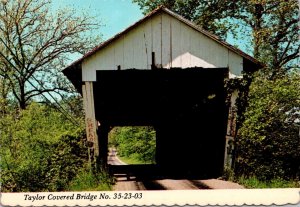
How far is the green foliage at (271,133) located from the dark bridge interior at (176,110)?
5.43 feet

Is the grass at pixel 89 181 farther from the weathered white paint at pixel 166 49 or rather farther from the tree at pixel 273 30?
the tree at pixel 273 30

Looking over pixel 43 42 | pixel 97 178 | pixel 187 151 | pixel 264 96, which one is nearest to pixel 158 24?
pixel 264 96

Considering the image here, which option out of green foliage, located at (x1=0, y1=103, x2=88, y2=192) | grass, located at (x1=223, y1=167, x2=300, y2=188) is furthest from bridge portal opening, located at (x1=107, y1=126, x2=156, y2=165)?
grass, located at (x1=223, y1=167, x2=300, y2=188)

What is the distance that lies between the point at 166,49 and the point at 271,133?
12.8 ft

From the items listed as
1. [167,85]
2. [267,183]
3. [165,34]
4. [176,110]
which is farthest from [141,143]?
[267,183]

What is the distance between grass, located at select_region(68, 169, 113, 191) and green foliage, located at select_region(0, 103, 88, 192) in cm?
80

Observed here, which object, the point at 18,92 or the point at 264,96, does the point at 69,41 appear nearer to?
the point at 18,92

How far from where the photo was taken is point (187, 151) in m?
17.3

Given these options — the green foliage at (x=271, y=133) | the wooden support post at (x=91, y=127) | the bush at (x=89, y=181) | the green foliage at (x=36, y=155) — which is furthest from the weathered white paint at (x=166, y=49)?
the bush at (x=89, y=181)

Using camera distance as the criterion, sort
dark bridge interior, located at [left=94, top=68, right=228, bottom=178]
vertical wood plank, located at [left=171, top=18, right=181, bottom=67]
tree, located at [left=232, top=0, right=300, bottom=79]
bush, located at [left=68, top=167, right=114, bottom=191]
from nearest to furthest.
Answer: bush, located at [left=68, top=167, right=114, bottom=191]
vertical wood plank, located at [left=171, top=18, right=181, bottom=67]
dark bridge interior, located at [left=94, top=68, right=228, bottom=178]
tree, located at [left=232, top=0, right=300, bottom=79]

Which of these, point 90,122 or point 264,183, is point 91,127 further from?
point 264,183

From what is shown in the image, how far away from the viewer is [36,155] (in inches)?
478

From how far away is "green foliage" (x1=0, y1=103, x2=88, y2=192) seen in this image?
1178 centimetres

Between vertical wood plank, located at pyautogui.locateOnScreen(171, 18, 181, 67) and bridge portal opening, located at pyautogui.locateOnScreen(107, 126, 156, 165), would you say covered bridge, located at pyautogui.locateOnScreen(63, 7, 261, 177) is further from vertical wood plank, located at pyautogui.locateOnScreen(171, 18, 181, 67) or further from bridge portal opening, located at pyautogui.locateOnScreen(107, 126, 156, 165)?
bridge portal opening, located at pyautogui.locateOnScreen(107, 126, 156, 165)
